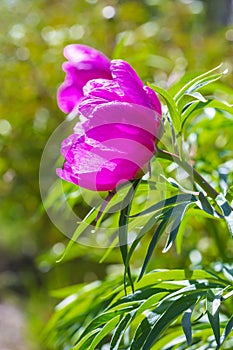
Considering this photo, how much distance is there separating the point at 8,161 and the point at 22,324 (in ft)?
5.07

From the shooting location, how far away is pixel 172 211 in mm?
835

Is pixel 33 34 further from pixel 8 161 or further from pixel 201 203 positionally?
pixel 201 203

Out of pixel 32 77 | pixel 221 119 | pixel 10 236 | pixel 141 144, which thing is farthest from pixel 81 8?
pixel 10 236

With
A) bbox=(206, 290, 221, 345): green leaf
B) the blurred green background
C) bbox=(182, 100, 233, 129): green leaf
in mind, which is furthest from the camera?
the blurred green background

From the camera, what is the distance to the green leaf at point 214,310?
787mm

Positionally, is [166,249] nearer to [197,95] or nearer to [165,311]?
[165,311]

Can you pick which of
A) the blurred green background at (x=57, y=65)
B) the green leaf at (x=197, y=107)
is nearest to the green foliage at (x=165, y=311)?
the green leaf at (x=197, y=107)

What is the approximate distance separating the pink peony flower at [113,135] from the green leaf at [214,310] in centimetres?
18

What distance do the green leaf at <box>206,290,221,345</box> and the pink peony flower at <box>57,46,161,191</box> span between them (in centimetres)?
18

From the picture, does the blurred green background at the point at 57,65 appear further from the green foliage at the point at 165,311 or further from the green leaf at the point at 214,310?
the green leaf at the point at 214,310

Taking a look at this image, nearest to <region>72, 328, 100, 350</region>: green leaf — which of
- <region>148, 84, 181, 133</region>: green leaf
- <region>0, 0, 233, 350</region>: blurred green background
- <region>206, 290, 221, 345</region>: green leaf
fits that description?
<region>206, 290, 221, 345</region>: green leaf

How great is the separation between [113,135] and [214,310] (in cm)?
24

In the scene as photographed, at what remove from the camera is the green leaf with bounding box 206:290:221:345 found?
2.58 feet

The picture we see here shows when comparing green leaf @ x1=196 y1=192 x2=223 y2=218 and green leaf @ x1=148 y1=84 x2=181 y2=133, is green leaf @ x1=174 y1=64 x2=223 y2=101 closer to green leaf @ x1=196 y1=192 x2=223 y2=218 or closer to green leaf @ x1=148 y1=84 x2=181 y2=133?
green leaf @ x1=148 y1=84 x2=181 y2=133
